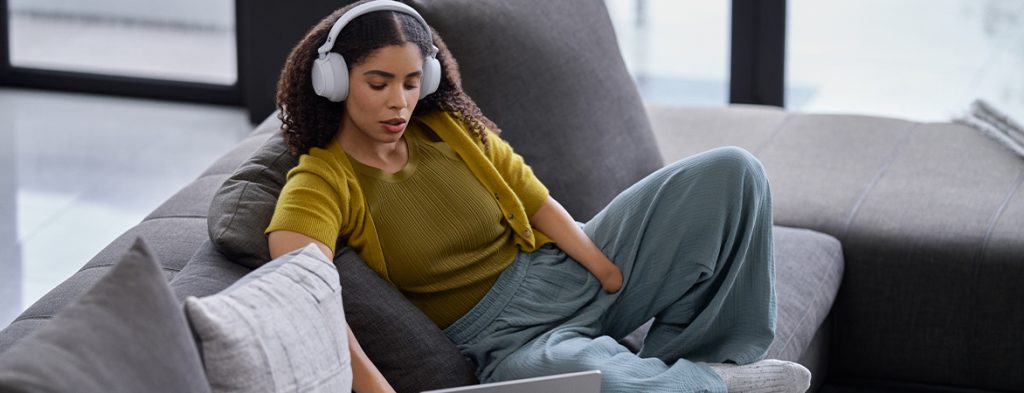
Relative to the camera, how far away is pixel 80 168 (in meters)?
4.39

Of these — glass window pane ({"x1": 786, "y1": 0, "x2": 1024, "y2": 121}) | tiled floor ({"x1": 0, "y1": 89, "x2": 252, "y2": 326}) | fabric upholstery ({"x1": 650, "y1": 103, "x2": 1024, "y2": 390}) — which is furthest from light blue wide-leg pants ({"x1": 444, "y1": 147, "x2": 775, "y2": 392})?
glass window pane ({"x1": 786, "y1": 0, "x2": 1024, "y2": 121})

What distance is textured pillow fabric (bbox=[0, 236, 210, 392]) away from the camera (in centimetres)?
144

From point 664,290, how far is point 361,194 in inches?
19.8

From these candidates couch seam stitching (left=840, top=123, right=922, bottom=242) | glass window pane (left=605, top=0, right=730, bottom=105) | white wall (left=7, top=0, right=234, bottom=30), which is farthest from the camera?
white wall (left=7, top=0, right=234, bottom=30)

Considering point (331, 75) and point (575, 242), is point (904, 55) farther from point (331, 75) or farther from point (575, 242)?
point (331, 75)

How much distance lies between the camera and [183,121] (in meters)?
4.87

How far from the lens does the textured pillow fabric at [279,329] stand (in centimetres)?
169

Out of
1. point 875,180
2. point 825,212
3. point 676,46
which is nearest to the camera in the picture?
point 825,212

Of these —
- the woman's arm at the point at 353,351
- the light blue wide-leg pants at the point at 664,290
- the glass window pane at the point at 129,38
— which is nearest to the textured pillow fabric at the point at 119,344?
the woman's arm at the point at 353,351

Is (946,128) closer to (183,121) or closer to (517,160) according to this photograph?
(517,160)

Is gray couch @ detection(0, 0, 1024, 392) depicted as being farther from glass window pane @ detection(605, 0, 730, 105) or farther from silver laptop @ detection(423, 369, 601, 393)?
glass window pane @ detection(605, 0, 730, 105)

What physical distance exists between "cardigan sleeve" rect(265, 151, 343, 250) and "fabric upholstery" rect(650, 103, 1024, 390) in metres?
1.16

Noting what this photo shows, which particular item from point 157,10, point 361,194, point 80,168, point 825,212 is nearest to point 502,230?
point 361,194

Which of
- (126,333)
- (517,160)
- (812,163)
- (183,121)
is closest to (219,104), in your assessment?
(183,121)
